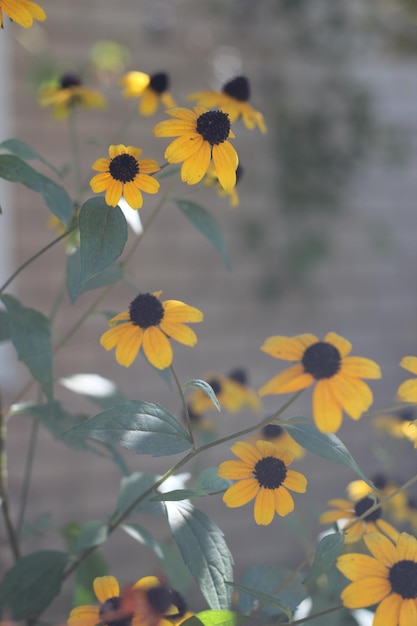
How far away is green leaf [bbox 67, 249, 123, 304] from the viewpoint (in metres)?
0.81

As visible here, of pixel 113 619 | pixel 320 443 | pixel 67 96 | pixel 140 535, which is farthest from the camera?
pixel 67 96

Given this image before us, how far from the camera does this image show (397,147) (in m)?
3.57

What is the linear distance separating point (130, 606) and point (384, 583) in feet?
0.99

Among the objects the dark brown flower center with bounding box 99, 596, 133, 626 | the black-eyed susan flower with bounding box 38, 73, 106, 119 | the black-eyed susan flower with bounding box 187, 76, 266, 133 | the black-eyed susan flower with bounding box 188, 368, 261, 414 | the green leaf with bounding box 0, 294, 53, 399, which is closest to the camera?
the dark brown flower center with bounding box 99, 596, 133, 626

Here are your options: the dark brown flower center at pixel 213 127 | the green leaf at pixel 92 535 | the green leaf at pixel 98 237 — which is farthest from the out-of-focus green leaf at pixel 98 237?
the green leaf at pixel 92 535

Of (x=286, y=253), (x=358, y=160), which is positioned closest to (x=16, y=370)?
(x=286, y=253)

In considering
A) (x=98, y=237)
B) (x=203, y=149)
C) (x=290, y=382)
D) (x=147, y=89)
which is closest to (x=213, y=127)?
(x=203, y=149)

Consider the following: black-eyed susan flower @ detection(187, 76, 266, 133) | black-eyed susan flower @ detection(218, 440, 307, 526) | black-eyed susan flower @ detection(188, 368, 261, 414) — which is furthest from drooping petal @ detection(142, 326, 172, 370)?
black-eyed susan flower @ detection(188, 368, 261, 414)

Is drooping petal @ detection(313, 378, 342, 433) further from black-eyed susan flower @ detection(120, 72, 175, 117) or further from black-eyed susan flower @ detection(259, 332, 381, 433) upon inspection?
black-eyed susan flower @ detection(120, 72, 175, 117)

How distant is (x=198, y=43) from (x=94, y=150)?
2.02 ft

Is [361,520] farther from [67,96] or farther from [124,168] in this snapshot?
[67,96]

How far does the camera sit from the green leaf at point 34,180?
2.77ft

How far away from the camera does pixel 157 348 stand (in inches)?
30.9

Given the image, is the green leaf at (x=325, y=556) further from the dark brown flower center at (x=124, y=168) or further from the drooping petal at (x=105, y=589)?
the dark brown flower center at (x=124, y=168)
